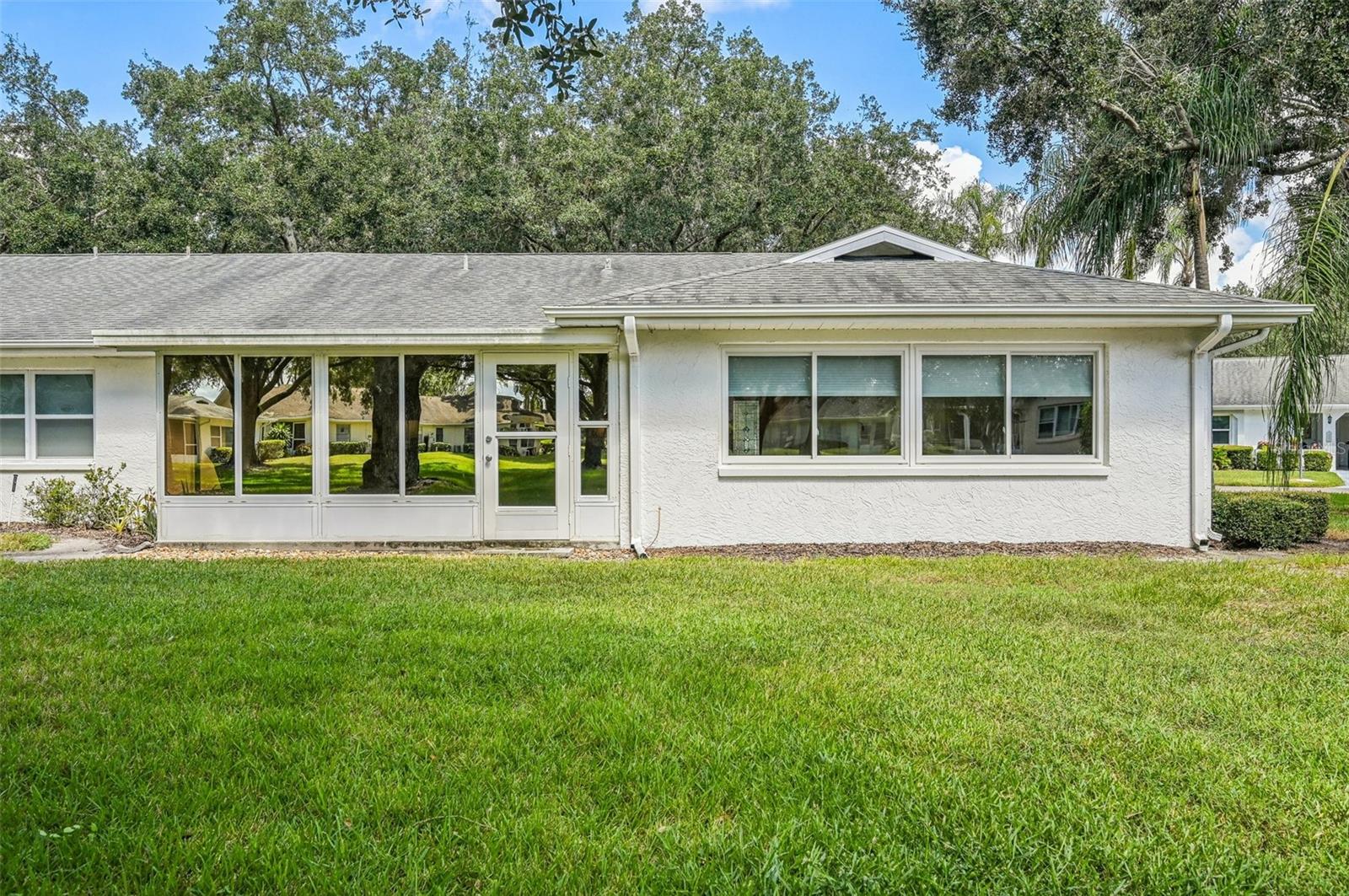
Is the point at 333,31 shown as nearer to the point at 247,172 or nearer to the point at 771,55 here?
the point at 247,172

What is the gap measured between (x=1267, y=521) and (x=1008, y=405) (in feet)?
10.8

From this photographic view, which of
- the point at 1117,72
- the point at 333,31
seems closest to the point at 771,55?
the point at 1117,72

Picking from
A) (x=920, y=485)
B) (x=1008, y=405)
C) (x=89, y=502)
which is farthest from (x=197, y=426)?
(x=1008, y=405)

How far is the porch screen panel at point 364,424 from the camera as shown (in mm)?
9055

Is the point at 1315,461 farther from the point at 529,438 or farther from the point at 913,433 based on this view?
the point at 529,438

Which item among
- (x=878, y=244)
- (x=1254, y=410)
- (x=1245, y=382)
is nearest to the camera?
(x=878, y=244)

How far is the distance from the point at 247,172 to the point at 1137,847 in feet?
75.2

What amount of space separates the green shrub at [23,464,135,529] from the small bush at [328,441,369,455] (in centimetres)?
334

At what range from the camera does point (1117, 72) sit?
1330 centimetres

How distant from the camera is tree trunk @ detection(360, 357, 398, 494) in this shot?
9.05 m

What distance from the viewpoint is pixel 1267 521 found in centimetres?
904

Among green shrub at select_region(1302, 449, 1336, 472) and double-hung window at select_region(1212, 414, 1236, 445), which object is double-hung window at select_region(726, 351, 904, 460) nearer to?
green shrub at select_region(1302, 449, 1336, 472)

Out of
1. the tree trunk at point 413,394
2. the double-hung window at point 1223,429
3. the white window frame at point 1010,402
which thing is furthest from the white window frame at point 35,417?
the double-hung window at point 1223,429

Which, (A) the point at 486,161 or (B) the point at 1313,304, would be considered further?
(A) the point at 486,161
